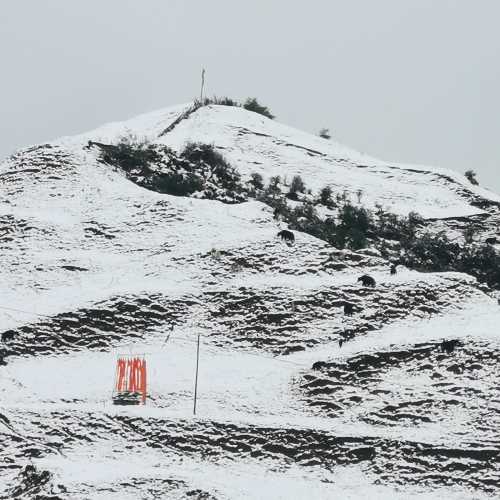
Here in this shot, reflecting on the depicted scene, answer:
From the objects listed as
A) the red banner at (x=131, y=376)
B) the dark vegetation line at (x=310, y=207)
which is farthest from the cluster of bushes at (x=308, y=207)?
the red banner at (x=131, y=376)

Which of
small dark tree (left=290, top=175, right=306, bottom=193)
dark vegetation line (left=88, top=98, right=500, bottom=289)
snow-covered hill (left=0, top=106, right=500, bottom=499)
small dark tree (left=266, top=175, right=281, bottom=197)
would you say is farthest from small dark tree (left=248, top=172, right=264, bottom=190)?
snow-covered hill (left=0, top=106, right=500, bottom=499)

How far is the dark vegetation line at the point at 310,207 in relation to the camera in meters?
60.4

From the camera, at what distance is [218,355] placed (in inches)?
1779

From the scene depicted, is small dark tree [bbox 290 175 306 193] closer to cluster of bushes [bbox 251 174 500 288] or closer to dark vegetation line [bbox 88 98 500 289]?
dark vegetation line [bbox 88 98 500 289]

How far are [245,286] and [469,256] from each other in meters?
18.1

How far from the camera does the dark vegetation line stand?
60375 millimetres

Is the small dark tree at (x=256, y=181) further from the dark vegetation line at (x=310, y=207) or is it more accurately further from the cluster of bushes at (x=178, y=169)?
the cluster of bushes at (x=178, y=169)

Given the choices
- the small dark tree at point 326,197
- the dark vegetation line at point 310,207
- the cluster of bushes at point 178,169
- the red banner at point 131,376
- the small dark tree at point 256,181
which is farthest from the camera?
the small dark tree at point 256,181

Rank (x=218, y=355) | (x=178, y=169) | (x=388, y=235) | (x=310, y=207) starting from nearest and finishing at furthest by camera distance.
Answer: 1. (x=218, y=355)
2. (x=388, y=235)
3. (x=310, y=207)
4. (x=178, y=169)

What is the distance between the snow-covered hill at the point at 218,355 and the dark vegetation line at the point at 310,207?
10.2 feet

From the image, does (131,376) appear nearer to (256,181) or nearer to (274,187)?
(274,187)

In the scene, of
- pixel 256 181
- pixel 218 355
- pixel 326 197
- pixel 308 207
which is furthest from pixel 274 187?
pixel 218 355

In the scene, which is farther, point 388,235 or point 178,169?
point 178,169

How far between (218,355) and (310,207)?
2141cm
